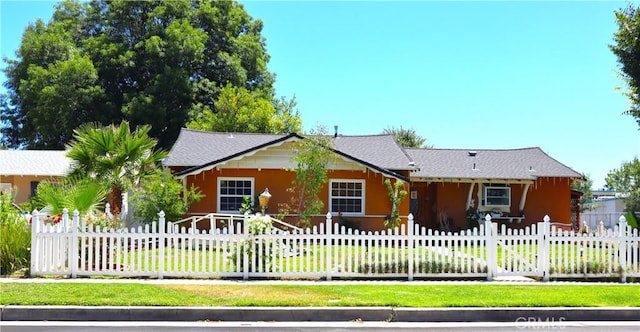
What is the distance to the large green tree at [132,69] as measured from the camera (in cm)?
4262

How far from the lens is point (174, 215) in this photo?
769 inches

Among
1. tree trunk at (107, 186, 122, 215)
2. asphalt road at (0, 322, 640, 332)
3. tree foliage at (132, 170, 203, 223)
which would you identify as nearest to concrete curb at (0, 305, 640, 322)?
asphalt road at (0, 322, 640, 332)

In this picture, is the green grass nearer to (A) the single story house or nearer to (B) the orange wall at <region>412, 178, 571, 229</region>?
(B) the orange wall at <region>412, 178, 571, 229</region>

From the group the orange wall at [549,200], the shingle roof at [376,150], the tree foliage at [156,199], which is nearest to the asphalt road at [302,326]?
the tree foliage at [156,199]

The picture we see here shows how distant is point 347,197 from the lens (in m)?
22.7

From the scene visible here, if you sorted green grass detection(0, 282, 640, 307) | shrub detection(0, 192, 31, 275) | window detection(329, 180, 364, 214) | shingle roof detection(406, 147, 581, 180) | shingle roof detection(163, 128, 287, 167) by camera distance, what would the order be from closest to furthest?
green grass detection(0, 282, 640, 307) → shrub detection(0, 192, 31, 275) → window detection(329, 180, 364, 214) → shingle roof detection(163, 128, 287, 167) → shingle roof detection(406, 147, 581, 180)

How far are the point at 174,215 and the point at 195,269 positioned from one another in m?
7.51

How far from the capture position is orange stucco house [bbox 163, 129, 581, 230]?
22.1 m

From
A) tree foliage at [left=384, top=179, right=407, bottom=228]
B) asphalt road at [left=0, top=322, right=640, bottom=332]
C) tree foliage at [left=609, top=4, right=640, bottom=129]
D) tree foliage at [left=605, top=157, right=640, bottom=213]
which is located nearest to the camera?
asphalt road at [left=0, top=322, right=640, bottom=332]

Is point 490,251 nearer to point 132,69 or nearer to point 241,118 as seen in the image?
point 241,118

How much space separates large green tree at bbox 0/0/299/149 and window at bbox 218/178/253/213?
57.1 ft

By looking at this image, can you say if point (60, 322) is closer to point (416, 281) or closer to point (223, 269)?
point (223, 269)

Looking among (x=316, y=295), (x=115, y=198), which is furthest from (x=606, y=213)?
(x=316, y=295)

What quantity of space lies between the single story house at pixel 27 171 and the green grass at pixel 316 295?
957 inches
